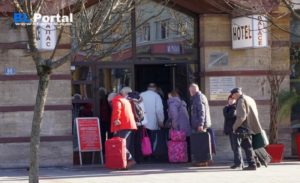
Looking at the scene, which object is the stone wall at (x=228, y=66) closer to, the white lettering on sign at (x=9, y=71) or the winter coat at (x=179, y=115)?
the winter coat at (x=179, y=115)

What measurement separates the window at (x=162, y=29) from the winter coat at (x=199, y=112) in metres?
2.18

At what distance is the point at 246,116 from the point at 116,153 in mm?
2862

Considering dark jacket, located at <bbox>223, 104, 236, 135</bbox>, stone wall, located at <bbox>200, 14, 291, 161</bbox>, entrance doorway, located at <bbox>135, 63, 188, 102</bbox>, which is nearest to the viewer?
dark jacket, located at <bbox>223, 104, 236, 135</bbox>

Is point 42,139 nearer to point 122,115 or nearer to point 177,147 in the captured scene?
point 122,115

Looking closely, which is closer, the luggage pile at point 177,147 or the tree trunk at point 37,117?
the tree trunk at point 37,117

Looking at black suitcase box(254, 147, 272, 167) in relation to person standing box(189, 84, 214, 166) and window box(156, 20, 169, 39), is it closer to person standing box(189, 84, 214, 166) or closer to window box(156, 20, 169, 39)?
person standing box(189, 84, 214, 166)

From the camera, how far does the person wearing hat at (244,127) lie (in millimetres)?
16703

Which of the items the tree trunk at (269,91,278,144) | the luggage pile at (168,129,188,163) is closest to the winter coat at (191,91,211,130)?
the luggage pile at (168,129,188,163)

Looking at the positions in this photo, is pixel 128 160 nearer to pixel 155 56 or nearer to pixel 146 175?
pixel 146 175

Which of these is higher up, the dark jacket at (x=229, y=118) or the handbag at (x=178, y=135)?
the dark jacket at (x=229, y=118)

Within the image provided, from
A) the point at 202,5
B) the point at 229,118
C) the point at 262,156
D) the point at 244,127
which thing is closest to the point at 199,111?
the point at 229,118

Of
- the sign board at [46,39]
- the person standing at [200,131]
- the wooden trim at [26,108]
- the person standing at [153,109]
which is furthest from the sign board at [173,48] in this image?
the sign board at [46,39]

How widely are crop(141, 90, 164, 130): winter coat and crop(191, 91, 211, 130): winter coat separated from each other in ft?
3.43

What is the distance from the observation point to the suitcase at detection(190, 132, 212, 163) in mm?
17328
